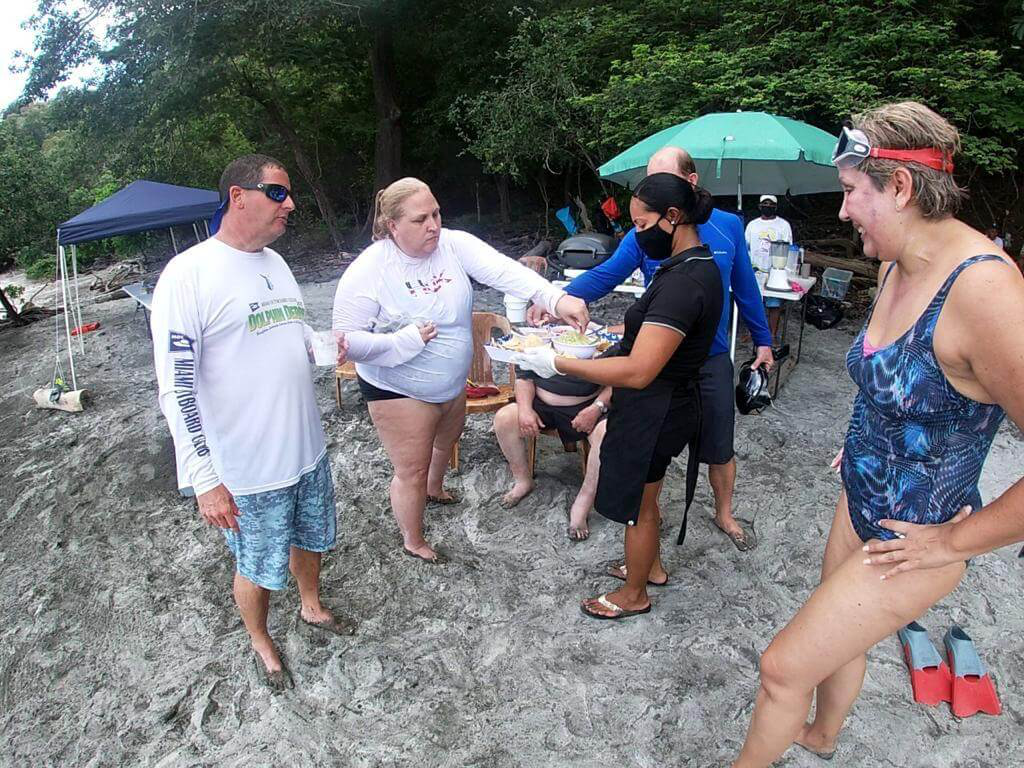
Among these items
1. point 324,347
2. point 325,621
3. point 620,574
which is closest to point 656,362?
point 324,347

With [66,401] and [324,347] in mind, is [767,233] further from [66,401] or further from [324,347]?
[66,401]

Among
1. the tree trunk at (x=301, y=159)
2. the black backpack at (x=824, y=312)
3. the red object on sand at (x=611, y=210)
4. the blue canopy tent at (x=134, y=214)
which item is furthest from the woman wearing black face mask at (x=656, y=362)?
the tree trunk at (x=301, y=159)

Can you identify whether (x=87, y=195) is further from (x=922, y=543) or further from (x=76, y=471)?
(x=922, y=543)

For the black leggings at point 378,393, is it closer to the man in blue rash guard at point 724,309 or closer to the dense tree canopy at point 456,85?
the man in blue rash guard at point 724,309

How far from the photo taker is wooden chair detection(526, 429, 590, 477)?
363cm

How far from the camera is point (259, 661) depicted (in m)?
2.68

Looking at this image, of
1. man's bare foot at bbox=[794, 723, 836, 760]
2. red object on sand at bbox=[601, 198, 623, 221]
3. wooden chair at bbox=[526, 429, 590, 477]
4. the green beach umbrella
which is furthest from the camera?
red object on sand at bbox=[601, 198, 623, 221]

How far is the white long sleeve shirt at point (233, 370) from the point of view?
1970 mm

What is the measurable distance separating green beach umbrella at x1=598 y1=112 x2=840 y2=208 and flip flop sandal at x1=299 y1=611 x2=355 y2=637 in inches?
159

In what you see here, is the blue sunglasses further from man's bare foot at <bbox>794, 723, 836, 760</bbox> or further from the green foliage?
the green foliage

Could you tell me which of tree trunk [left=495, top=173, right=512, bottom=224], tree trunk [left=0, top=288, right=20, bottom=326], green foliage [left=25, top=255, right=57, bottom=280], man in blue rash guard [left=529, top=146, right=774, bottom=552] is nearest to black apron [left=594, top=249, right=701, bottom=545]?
man in blue rash guard [left=529, top=146, right=774, bottom=552]

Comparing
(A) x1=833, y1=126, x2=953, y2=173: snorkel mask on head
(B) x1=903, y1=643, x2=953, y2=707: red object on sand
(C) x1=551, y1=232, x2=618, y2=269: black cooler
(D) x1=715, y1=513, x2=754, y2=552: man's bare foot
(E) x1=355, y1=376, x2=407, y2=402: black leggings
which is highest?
(A) x1=833, y1=126, x2=953, y2=173: snorkel mask on head

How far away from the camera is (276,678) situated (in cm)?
256

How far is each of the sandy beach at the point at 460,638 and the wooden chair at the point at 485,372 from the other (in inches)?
15.2
